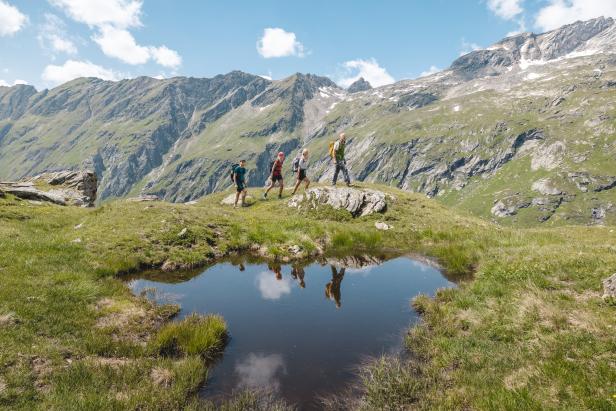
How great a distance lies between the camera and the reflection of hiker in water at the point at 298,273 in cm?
1650

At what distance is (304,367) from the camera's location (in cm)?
955

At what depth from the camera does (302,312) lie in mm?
13109

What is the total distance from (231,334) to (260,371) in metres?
2.27

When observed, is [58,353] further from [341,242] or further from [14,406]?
[341,242]

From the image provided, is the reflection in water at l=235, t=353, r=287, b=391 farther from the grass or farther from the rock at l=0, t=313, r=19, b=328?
the rock at l=0, t=313, r=19, b=328

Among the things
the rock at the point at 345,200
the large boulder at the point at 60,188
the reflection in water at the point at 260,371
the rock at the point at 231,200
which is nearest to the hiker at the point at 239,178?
the rock at the point at 231,200

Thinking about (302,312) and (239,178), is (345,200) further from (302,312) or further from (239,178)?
(302,312)

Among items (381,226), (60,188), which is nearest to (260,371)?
(381,226)

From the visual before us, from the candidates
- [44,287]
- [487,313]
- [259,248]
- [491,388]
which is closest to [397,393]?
[491,388]

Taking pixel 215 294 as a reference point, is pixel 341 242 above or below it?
above

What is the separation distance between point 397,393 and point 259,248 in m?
14.7

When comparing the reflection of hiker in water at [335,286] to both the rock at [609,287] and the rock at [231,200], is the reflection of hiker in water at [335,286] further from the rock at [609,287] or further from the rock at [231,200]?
the rock at [231,200]

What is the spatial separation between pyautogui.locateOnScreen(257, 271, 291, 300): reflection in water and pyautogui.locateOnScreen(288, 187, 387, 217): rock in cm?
1436

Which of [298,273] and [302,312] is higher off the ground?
[298,273]
